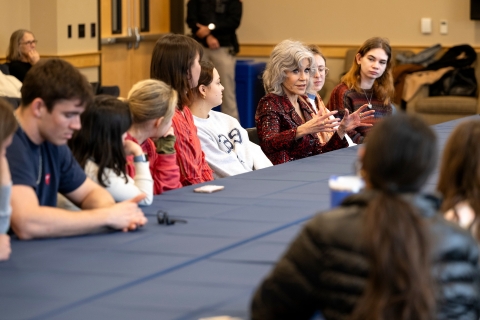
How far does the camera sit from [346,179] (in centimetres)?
214

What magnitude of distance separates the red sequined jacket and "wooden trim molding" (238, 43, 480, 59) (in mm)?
4912

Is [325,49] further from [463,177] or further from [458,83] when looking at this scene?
[463,177]

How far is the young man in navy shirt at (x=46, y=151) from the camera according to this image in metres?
2.19

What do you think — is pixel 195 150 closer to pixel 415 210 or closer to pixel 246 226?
pixel 246 226

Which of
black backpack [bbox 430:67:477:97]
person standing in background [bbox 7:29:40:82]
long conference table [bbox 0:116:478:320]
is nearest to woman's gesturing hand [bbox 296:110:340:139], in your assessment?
long conference table [bbox 0:116:478:320]

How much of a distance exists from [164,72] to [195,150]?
0.35 m

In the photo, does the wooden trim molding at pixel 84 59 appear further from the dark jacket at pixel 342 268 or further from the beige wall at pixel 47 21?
the dark jacket at pixel 342 268

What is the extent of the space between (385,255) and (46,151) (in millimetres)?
1343

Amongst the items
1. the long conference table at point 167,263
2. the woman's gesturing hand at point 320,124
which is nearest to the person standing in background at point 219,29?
the woman's gesturing hand at point 320,124

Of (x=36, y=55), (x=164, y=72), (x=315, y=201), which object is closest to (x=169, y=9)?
(x=36, y=55)

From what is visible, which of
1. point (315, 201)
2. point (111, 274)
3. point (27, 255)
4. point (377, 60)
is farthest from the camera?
point (377, 60)

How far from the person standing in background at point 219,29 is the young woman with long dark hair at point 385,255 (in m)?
6.88

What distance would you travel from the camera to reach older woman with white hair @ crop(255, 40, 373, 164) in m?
4.01

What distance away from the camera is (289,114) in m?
4.08
